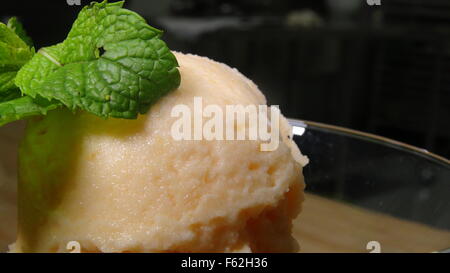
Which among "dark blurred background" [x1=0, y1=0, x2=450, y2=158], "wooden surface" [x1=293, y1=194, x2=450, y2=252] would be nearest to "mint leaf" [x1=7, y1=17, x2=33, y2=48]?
"wooden surface" [x1=293, y1=194, x2=450, y2=252]

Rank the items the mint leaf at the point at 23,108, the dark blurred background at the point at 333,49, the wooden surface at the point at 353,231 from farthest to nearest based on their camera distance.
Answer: the dark blurred background at the point at 333,49, the wooden surface at the point at 353,231, the mint leaf at the point at 23,108

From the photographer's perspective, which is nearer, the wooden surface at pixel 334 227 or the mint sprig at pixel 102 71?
the mint sprig at pixel 102 71

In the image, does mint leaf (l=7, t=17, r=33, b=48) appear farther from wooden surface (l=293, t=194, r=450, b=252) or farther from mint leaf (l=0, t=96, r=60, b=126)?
wooden surface (l=293, t=194, r=450, b=252)

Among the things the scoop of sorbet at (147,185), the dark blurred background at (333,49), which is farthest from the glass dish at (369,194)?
the dark blurred background at (333,49)

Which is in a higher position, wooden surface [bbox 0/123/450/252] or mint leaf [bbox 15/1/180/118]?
mint leaf [bbox 15/1/180/118]

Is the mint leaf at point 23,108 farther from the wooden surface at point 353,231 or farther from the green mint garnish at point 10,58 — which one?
the wooden surface at point 353,231

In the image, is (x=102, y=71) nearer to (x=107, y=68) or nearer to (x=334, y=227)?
(x=107, y=68)

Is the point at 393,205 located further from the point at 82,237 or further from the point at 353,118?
the point at 353,118

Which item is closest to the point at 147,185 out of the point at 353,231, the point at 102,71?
the point at 102,71
